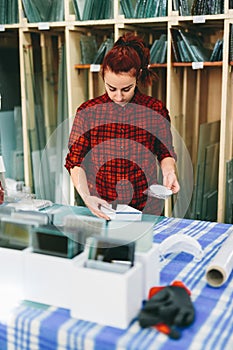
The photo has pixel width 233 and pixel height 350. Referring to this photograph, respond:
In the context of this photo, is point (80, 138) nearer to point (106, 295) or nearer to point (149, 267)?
point (149, 267)

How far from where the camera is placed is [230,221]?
374 centimetres

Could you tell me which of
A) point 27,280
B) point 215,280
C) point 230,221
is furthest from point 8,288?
point 230,221

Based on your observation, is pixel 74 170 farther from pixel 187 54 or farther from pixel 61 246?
pixel 61 246

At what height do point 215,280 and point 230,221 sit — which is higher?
point 215,280

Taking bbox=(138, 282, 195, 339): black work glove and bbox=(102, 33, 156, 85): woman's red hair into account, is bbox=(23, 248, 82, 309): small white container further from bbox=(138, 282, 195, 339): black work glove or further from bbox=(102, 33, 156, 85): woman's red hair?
bbox=(102, 33, 156, 85): woman's red hair

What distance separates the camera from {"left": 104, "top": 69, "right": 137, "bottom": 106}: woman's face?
283 cm

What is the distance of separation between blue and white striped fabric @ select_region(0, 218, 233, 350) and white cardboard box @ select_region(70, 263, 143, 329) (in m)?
0.02

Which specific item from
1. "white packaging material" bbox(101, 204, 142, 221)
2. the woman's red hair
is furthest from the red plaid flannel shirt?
"white packaging material" bbox(101, 204, 142, 221)

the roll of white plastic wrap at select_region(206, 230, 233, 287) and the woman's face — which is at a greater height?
the woman's face

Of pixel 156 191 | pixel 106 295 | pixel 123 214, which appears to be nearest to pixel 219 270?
pixel 106 295

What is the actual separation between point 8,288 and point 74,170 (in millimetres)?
1522

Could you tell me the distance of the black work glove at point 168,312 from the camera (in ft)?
4.42

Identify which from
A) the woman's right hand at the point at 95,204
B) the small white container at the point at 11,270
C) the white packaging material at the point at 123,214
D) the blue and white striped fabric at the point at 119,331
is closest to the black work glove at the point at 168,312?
the blue and white striped fabric at the point at 119,331

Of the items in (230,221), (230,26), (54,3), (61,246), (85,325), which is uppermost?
(54,3)
